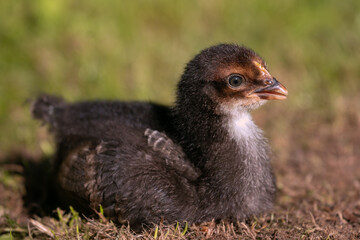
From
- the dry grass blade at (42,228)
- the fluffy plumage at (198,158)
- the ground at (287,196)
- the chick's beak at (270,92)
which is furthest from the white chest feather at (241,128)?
the dry grass blade at (42,228)

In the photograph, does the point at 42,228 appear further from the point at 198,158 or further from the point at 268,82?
the point at 268,82

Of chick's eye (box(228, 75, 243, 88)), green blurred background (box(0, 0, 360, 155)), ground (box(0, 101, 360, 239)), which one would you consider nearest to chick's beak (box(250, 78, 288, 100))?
chick's eye (box(228, 75, 243, 88))

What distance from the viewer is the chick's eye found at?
4.12 meters

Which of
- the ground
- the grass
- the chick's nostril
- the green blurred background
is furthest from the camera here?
the green blurred background

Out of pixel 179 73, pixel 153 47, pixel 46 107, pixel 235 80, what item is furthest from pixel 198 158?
pixel 153 47

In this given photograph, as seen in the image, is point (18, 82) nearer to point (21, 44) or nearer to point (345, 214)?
point (21, 44)

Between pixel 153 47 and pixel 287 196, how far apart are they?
3.38 metres

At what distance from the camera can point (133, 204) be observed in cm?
409

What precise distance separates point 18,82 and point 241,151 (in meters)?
3.98

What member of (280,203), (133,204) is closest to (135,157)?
(133,204)

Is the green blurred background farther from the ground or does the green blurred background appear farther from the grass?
the ground

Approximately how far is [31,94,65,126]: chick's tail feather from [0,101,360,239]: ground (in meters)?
0.71

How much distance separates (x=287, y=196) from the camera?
520 cm

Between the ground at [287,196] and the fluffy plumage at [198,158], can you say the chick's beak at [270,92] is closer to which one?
the fluffy plumage at [198,158]
